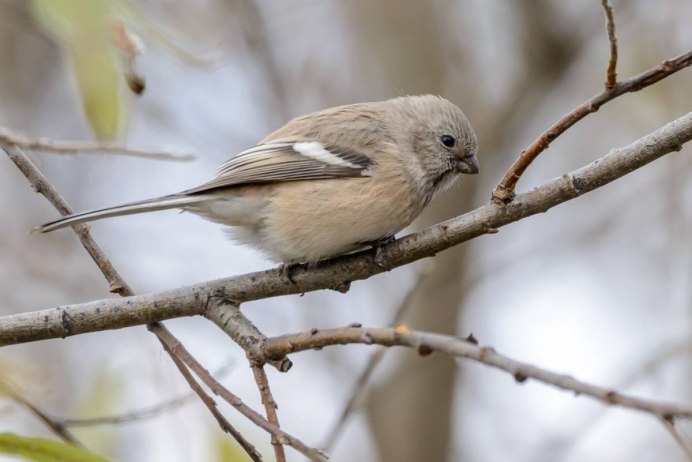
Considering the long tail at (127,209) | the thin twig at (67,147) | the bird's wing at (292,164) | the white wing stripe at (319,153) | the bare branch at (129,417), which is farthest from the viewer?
the white wing stripe at (319,153)

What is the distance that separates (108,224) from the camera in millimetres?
7555

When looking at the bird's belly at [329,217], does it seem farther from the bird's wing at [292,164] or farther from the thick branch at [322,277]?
the thick branch at [322,277]

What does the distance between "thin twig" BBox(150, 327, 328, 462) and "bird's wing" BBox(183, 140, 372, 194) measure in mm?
1267

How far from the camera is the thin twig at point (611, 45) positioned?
90.0 inches

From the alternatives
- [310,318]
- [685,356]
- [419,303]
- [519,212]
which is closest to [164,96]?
[310,318]

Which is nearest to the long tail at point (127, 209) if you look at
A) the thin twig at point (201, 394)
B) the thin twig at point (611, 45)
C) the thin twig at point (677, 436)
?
the thin twig at point (201, 394)

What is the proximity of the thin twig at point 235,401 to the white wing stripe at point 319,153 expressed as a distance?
154 cm

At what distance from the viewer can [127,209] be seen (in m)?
3.29

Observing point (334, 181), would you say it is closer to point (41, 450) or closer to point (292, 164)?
point (292, 164)

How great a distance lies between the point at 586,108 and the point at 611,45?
0.20 m

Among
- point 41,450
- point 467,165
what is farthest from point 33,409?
point 467,165

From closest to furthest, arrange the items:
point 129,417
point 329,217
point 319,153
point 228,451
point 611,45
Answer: point 611,45 < point 129,417 < point 228,451 < point 329,217 < point 319,153

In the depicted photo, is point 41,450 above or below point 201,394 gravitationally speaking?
below

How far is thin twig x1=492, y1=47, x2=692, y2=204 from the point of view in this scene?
2.34m
